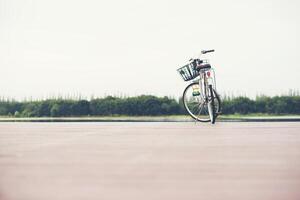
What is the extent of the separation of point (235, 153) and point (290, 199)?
1.40 m

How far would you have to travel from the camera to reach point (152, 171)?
2598 mm

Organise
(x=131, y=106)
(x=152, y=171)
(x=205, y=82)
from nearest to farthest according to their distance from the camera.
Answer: (x=152, y=171), (x=205, y=82), (x=131, y=106)

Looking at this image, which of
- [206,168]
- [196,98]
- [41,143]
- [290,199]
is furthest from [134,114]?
[290,199]

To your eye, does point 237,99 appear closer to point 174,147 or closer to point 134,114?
point 134,114

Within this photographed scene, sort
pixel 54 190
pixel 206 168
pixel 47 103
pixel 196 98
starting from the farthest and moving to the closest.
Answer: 1. pixel 47 103
2. pixel 196 98
3. pixel 206 168
4. pixel 54 190

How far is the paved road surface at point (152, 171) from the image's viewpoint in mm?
2035

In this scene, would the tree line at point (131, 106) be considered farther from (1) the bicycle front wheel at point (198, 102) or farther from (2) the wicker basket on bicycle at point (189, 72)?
(2) the wicker basket on bicycle at point (189, 72)

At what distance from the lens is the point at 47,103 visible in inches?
438

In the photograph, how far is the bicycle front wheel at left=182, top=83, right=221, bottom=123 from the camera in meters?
6.05

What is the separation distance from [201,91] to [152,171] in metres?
3.64

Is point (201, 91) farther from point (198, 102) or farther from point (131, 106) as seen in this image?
point (131, 106)

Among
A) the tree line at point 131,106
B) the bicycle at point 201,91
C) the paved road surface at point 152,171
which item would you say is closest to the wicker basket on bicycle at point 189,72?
the bicycle at point 201,91

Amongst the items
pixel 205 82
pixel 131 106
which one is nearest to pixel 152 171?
pixel 205 82

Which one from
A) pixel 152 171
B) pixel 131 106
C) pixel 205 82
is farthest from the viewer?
pixel 131 106
